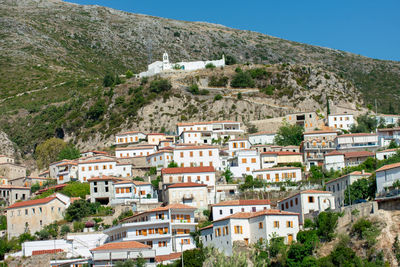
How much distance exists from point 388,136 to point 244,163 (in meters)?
21.7

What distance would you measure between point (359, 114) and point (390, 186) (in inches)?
2262

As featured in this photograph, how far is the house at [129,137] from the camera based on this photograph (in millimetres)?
103250

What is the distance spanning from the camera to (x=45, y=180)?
89.3m

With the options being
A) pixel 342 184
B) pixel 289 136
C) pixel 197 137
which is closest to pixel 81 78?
pixel 197 137

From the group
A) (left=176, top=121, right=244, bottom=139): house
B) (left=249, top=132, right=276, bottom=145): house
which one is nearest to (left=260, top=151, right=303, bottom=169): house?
(left=249, top=132, right=276, bottom=145): house

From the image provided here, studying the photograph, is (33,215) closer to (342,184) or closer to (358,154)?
(342,184)

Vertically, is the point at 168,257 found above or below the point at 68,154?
below

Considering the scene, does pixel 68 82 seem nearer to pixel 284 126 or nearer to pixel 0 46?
pixel 0 46

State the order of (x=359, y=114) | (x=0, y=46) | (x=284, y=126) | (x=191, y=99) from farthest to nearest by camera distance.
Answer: (x=0, y=46) → (x=191, y=99) → (x=359, y=114) → (x=284, y=126)

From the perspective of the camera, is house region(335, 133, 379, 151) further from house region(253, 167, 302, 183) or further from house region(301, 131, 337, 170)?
house region(253, 167, 302, 183)

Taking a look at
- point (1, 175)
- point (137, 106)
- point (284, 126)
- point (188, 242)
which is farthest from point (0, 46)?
point (188, 242)

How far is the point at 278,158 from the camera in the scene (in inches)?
3273

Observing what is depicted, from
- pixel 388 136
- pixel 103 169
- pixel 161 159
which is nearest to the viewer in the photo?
pixel 161 159

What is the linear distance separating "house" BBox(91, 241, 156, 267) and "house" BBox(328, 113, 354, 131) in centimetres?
5328
